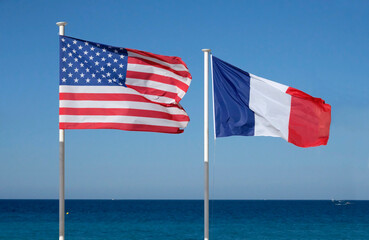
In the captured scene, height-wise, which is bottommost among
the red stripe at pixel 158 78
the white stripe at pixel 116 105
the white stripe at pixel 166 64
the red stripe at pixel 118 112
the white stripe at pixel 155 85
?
the red stripe at pixel 118 112

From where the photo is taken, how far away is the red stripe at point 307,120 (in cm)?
1356

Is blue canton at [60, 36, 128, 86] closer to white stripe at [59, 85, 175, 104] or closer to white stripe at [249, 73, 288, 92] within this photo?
white stripe at [59, 85, 175, 104]

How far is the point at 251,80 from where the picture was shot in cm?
1355

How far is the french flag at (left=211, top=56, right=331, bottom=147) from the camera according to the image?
44.3ft

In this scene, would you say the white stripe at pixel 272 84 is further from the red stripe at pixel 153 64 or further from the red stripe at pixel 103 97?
the red stripe at pixel 103 97

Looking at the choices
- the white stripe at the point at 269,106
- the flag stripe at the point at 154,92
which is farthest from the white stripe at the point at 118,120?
the white stripe at the point at 269,106

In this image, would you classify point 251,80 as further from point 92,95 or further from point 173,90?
point 92,95

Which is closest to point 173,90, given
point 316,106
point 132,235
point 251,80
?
point 251,80

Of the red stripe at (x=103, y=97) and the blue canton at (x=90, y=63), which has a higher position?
the blue canton at (x=90, y=63)

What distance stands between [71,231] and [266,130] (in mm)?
47424

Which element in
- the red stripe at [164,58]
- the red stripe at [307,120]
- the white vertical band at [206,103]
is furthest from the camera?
the red stripe at [307,120]

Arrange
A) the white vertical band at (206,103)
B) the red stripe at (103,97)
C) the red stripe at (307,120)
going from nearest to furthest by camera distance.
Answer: the red stripe at (103,97)
the white vertical band at (206,103)
the red stripe at (307,120)

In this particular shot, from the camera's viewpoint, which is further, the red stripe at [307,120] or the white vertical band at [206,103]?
the red stripe at [307,120]

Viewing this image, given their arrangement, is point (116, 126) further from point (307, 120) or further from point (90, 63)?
point (307, 120)
